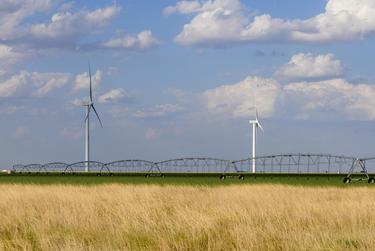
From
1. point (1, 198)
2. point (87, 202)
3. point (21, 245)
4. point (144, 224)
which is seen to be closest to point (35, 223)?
point (144, 224)

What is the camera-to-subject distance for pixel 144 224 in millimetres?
24312

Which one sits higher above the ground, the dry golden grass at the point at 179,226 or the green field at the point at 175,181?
the dry golden grass at the point at 179,226

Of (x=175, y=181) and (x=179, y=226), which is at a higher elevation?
(x=179, y=226)

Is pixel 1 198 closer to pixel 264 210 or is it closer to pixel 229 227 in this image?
pixel 264 210

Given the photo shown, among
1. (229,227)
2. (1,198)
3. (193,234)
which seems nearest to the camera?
(193,234)

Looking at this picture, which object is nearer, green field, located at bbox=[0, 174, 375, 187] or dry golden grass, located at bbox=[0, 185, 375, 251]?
dry golden grass, located at bbox=[0, 185, 375, 251]

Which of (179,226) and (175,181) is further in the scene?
(175,181)

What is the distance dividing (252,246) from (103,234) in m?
5.33

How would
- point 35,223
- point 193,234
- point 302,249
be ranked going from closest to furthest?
1. point 302,249
2. point 193,234
3. point 35,223

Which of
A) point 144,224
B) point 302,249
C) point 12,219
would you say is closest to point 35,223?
point 12,219

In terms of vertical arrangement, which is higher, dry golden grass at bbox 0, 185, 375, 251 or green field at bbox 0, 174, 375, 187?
dry golden grass at bbox 0, 185, 375, 251

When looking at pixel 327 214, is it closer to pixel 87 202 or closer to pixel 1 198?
pixel 87 202

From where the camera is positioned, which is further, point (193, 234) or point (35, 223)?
point (35, 223)

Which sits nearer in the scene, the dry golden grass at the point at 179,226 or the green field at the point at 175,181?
the dry golden grass at the point at 179,226
